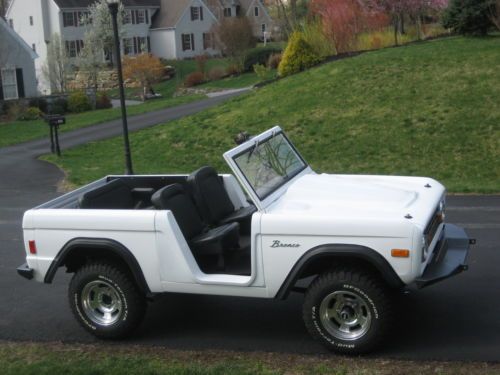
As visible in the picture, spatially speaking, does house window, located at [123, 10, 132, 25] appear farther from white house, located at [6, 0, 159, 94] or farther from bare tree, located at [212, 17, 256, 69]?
bare tree, located at [212, 17, 256, 69]

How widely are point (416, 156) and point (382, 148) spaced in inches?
39.9

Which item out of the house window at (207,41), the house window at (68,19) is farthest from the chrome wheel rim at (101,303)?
the house window at (207,41)

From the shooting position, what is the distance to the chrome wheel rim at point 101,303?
22.0ft

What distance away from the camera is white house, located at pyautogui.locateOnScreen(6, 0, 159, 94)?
57781 millimetres

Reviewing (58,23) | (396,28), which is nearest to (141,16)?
(58,23)

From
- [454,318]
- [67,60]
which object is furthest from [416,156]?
[67,60]

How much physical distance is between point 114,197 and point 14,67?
34.8 metres

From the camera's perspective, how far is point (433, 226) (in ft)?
21.1

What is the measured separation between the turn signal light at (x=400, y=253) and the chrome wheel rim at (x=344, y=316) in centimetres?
53

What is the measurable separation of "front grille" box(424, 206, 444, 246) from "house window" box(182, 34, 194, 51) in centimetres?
5832

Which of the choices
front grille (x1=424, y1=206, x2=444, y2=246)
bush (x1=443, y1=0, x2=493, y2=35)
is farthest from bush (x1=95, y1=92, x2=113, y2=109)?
front grille (x1=424, y1=206, x2=444, y2=246)

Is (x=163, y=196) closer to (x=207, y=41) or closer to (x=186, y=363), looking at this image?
(x=186, y=363)

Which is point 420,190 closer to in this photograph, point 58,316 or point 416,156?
point 58,316

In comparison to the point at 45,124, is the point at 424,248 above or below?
above
